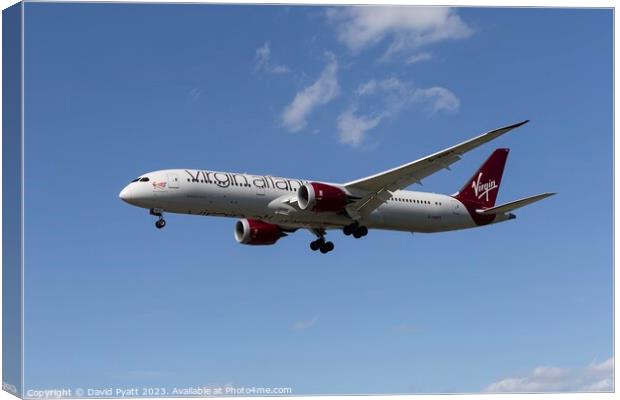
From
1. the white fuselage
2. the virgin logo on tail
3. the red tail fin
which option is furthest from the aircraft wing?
the virgin logo on tail

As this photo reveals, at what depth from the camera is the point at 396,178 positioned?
39.9 meters

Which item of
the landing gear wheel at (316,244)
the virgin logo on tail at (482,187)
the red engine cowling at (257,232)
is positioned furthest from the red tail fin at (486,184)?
the red engine cowling at (257,232)

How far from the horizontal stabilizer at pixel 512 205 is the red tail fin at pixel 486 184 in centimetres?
84

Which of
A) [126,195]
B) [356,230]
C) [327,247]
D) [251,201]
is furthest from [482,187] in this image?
[126,195]

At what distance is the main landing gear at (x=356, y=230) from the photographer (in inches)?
1636

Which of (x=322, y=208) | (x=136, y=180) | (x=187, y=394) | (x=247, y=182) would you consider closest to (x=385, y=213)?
(x=322, y=208)

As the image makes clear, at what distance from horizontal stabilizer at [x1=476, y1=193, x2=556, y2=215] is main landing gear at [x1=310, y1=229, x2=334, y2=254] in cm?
711

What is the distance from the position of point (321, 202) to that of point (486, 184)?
1134 cm

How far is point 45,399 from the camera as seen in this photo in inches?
1053

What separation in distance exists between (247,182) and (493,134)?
1025 cm

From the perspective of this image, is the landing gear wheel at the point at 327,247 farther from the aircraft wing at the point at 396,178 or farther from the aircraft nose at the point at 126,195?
the aircraft nose at the point at 126,195

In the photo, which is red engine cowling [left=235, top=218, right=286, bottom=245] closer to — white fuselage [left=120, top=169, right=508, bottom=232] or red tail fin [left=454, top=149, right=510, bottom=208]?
white fuselage [left=120, top=169, right=508, bottom=232]

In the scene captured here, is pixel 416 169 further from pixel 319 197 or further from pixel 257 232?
pixel 257 232

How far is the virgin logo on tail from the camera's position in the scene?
4650cm
